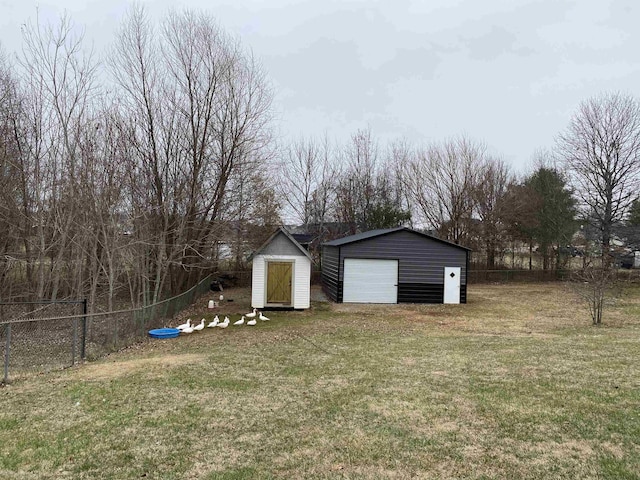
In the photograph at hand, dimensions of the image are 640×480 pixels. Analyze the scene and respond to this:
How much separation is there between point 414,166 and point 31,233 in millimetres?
25086

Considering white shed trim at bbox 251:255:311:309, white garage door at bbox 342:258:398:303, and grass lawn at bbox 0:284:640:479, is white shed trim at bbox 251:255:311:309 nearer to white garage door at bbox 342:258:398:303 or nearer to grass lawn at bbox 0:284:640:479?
white garage door at bbox 342:258:398:303

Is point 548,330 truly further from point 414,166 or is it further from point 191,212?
point 414,166

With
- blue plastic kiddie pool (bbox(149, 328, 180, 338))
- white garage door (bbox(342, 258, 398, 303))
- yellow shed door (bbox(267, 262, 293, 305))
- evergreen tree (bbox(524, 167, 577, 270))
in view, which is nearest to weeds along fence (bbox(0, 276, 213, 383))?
blue plastic kiddie pool (bbox(149, 328, 180, 338))

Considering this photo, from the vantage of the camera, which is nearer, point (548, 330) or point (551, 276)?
point (548, 330)

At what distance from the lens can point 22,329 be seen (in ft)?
37.8

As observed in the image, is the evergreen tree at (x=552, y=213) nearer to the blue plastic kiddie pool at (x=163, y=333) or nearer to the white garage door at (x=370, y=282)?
the white garage door at (x=370, y=282)

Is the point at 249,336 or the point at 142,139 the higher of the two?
the point at 142,139

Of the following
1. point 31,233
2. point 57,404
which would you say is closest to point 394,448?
point 57,404

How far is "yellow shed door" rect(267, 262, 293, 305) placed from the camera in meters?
15.3

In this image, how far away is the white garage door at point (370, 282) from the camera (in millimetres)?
17703

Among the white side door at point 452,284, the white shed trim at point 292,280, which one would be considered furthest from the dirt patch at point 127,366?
the white side door at point 452,284

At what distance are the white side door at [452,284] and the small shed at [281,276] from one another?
6.19 m

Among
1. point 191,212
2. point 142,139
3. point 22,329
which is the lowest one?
point 22,329

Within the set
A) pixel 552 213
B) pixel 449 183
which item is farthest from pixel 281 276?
pixel 552 213
